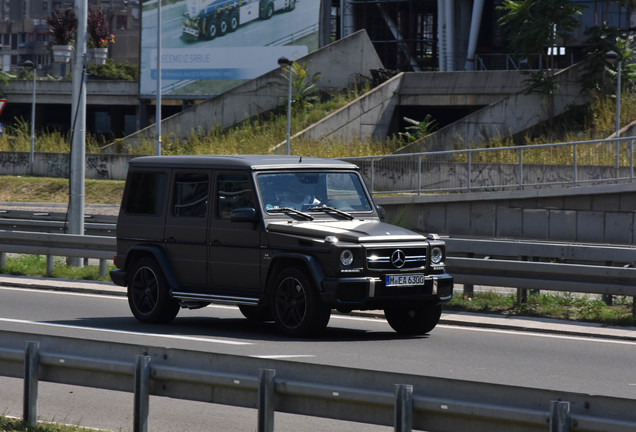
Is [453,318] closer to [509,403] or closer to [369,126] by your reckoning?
[509,403]

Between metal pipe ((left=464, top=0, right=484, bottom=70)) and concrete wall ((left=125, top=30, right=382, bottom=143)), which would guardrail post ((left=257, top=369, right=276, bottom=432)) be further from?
metal pipe ((left=464, top=0, right=484, bottom=70))

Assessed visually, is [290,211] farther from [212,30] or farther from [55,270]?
[212,30]

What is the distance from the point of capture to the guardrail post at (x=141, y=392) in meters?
6.46

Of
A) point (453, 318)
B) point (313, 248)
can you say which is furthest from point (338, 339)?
point (453, 318)

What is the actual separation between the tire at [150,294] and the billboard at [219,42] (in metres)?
43.9

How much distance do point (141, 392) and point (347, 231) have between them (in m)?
5.57

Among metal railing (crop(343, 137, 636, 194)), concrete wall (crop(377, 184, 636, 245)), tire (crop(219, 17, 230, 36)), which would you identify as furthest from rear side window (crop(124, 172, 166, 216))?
tire (crop(219, 17, 230, 36))

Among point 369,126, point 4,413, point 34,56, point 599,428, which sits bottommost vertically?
point 4,413

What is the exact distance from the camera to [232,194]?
1269 cm

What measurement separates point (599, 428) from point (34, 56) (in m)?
135

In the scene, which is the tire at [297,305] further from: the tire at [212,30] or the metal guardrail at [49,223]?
the tire at [212,30]

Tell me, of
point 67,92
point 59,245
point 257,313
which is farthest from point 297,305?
point 67,92

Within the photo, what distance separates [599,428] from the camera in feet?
A: 16.6

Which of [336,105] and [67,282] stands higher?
[336,105]
